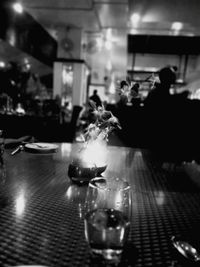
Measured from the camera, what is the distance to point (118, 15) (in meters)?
6.84

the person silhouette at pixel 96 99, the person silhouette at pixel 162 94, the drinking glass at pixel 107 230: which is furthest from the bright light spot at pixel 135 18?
the drinking glass at pixel 107 230

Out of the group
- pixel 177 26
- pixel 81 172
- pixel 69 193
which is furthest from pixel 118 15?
pixel 69 193

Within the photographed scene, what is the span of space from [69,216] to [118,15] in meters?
7.09

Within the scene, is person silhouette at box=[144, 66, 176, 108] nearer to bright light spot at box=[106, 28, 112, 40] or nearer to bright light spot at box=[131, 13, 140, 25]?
bright light spot at box=[131, 13, 140, 25]

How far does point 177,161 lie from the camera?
157 centimetres

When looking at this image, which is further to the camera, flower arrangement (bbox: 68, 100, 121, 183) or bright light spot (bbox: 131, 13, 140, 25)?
bright light spot (bbox: 131, 13, 140, 25)

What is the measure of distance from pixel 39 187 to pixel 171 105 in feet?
8.59

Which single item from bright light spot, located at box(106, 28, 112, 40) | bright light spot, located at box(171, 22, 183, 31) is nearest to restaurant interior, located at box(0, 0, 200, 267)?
bright light spot, located at box(171, 22, 183, 31)

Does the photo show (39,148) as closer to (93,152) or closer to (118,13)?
(93,152)

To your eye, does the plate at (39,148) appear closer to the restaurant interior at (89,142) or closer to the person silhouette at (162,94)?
the restaurant interior at (89,142)

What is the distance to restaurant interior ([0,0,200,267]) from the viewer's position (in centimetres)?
56

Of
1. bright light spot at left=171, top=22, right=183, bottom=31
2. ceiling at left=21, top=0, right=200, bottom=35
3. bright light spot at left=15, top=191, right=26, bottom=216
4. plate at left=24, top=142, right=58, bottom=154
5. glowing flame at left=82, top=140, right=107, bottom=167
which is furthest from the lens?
bright light spot at left=171, top=22, right=183, bottom=31

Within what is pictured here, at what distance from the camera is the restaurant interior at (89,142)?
0.56 meters

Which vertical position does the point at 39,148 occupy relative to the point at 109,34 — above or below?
below
